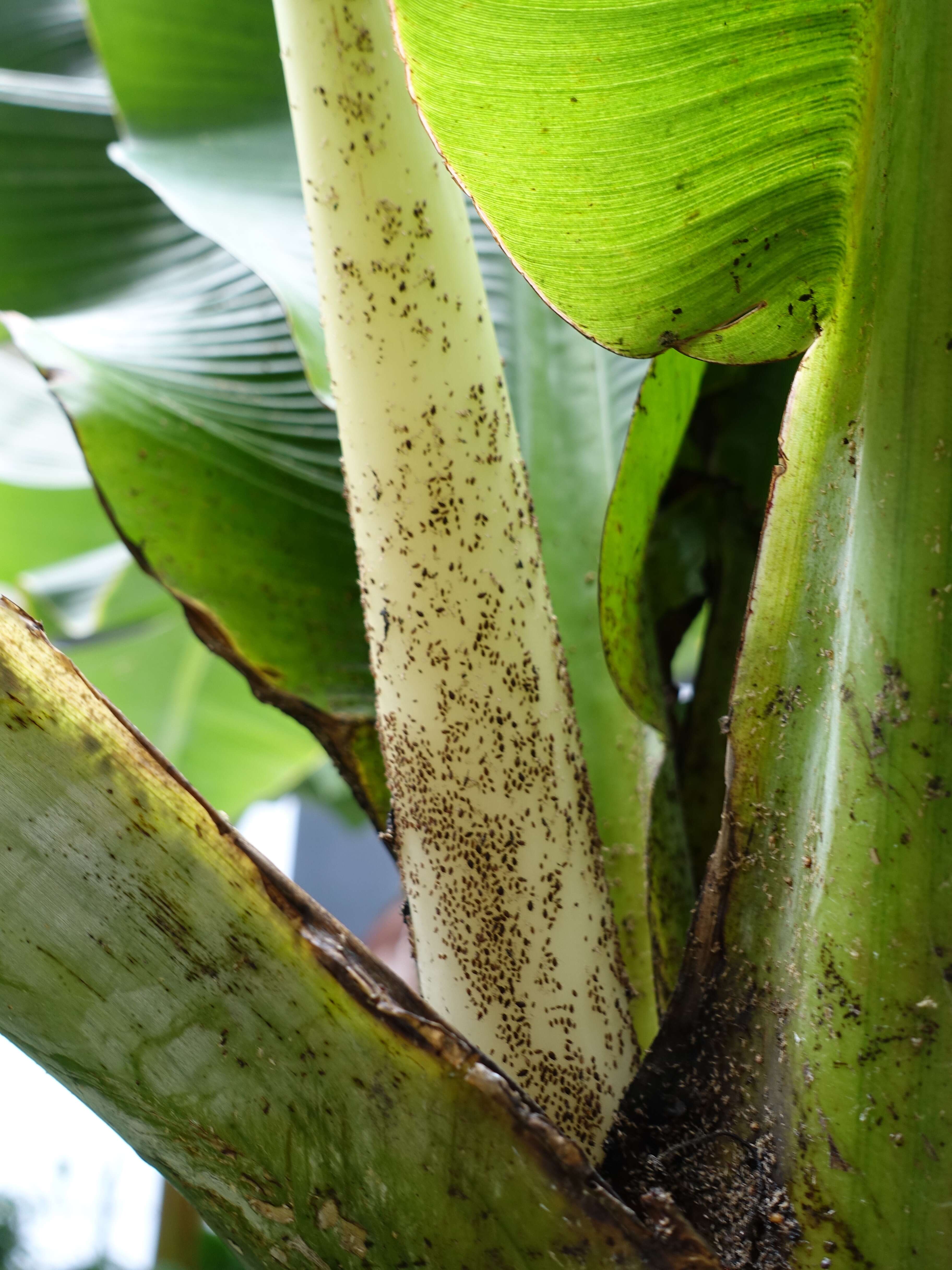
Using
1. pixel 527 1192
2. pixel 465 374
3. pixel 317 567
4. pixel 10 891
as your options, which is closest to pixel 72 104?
pixel 317 567

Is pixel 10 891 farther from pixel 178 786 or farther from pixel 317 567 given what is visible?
pixel 317 567

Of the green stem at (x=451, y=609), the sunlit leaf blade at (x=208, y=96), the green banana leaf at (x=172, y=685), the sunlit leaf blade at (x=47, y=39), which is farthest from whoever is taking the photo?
the green banana leaf at (x=172, y=685)

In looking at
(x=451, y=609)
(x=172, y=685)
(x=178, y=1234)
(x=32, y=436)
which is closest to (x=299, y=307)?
(x=451, y=609)

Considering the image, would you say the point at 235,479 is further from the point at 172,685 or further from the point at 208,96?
the point at 172,685

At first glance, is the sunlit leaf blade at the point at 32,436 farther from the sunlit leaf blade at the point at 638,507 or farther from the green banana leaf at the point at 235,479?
the sunlit leaf blade at the point at 638,507

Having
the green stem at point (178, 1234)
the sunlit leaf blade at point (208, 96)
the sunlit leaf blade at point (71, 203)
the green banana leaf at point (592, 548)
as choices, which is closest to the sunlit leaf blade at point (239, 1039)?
the green banana leaf at point (592, 548)

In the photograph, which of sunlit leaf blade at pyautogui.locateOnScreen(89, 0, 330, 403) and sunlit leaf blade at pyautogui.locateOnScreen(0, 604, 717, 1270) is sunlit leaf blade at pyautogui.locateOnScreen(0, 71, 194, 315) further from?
sunlit leaf blade at pyautogui.locateOnScreen(0, 604, 717, 1270)

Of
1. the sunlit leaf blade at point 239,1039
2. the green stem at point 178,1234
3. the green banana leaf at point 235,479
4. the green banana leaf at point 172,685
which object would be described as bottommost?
the green stem at point 178,1234
